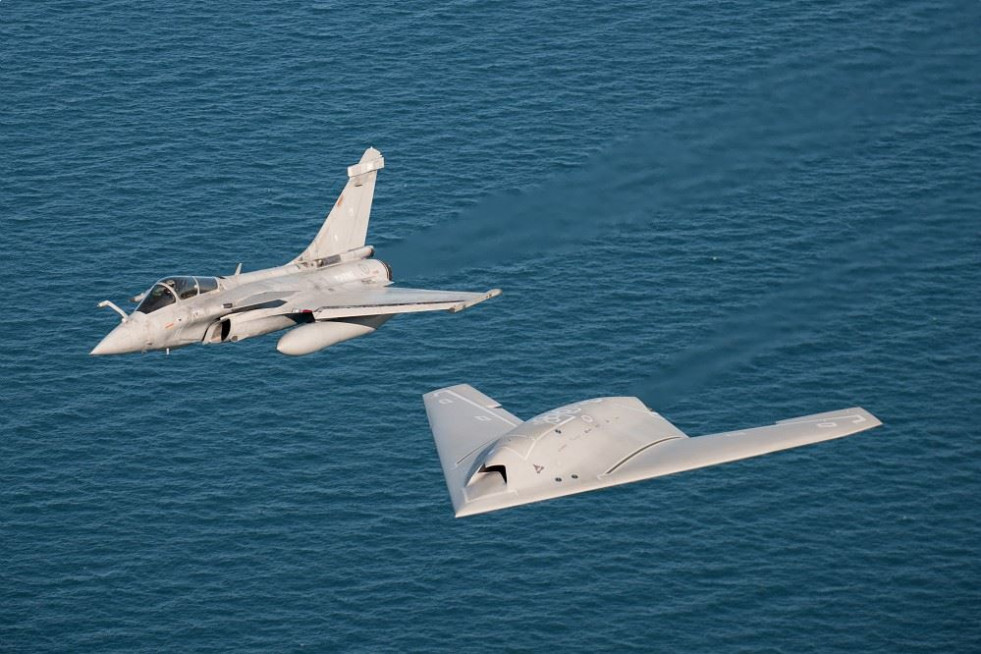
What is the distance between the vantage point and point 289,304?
436 feet

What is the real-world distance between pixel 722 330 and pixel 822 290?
46.3 ft

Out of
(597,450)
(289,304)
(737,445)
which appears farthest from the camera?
(289,304)

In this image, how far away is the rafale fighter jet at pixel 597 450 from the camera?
122m

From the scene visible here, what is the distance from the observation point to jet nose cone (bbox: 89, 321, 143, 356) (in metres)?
126

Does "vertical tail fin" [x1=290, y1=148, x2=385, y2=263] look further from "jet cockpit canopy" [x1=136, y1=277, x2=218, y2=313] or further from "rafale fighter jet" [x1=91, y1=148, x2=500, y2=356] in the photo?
"jet cockpit canopy" [x1=136, y1=277, x2=218, y2=313]

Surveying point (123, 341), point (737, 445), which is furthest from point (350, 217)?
point (737, 445)

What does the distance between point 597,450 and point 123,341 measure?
3153 centimetres

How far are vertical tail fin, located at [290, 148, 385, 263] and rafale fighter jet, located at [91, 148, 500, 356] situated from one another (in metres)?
0.10

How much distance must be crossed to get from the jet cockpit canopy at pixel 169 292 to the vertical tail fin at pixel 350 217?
36.2ft

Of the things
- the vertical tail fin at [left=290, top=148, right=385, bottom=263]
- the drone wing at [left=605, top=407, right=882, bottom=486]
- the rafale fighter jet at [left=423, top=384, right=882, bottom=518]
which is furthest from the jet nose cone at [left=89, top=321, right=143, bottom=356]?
the drone wing at [left=605, top=407, right=882, bottom=486]

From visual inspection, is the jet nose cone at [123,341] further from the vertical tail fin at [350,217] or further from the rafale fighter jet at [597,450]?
the rafale fighter jet at [597,450]

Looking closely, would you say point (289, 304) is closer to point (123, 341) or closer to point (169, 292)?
point (169, 292)

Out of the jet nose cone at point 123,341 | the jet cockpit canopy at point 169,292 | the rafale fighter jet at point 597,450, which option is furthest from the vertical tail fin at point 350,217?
the rafale fighter jet at point 597,450

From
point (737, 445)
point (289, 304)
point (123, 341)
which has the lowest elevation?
point (737, 445)
